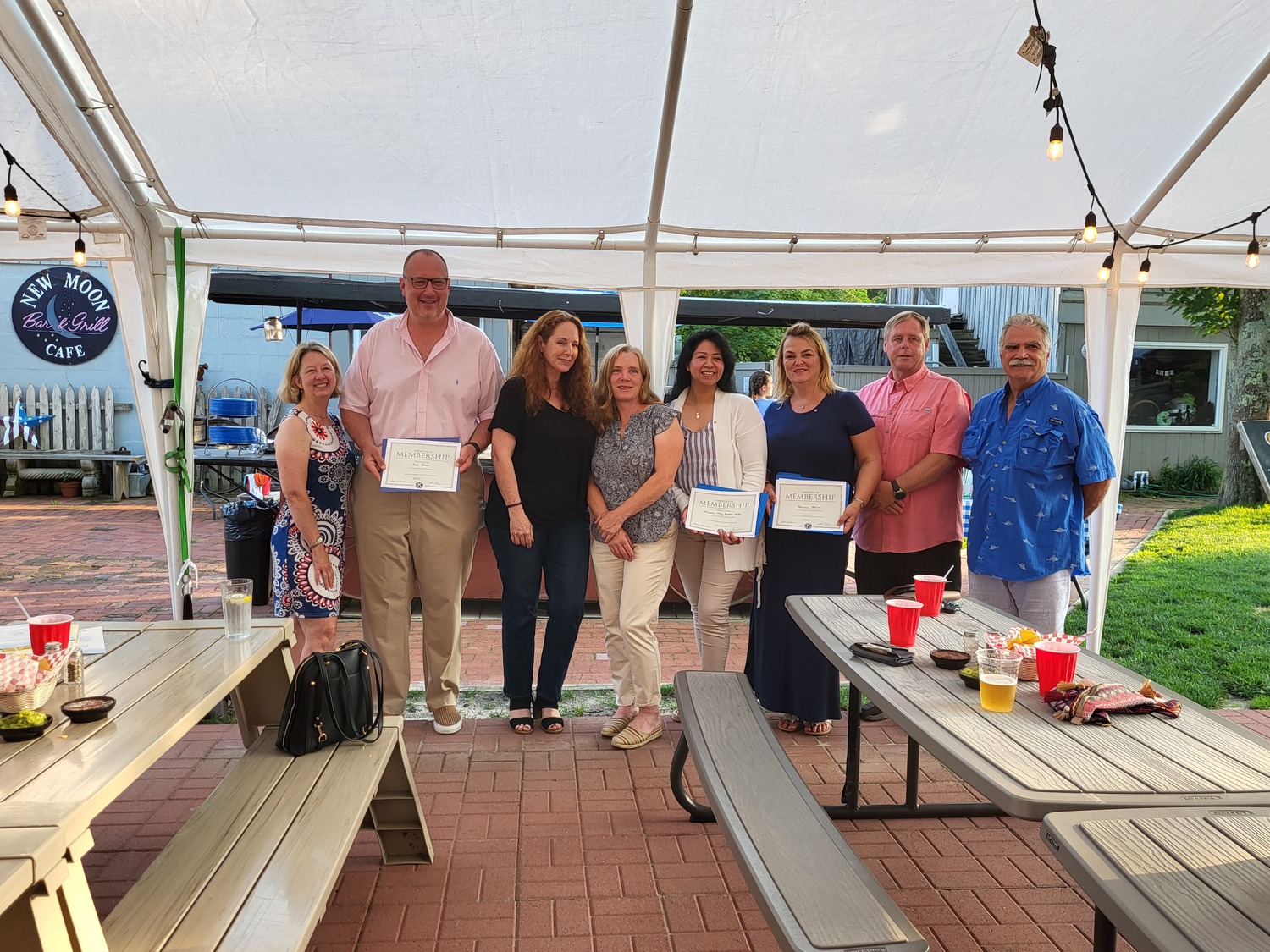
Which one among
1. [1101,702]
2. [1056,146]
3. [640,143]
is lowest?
[1101,702]

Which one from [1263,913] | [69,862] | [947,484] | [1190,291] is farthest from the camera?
[1190,291]

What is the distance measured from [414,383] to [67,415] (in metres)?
12.3

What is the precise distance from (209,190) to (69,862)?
365cm

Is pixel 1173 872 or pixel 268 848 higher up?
pixel 1173 872

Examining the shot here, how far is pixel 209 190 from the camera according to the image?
15.0 feet

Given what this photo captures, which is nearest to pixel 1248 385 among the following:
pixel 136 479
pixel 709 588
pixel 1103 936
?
pixel 709 588

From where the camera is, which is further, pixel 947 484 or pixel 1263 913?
pixel 947 484

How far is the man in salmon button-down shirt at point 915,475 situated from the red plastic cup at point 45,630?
10.5 ft

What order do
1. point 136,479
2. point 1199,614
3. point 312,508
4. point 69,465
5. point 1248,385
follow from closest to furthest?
1. point 312,508
2. point 1199,614
3. point 1248,385
4. point 136,479
5. point 69,465

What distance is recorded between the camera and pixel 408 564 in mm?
4359

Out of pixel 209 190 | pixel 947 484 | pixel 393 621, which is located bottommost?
pixel 393 621

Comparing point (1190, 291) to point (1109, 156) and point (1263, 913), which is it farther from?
point (1263, 913)

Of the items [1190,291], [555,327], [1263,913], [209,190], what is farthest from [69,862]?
[1190,291]

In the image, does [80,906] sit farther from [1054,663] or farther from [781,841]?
[1054,663]
